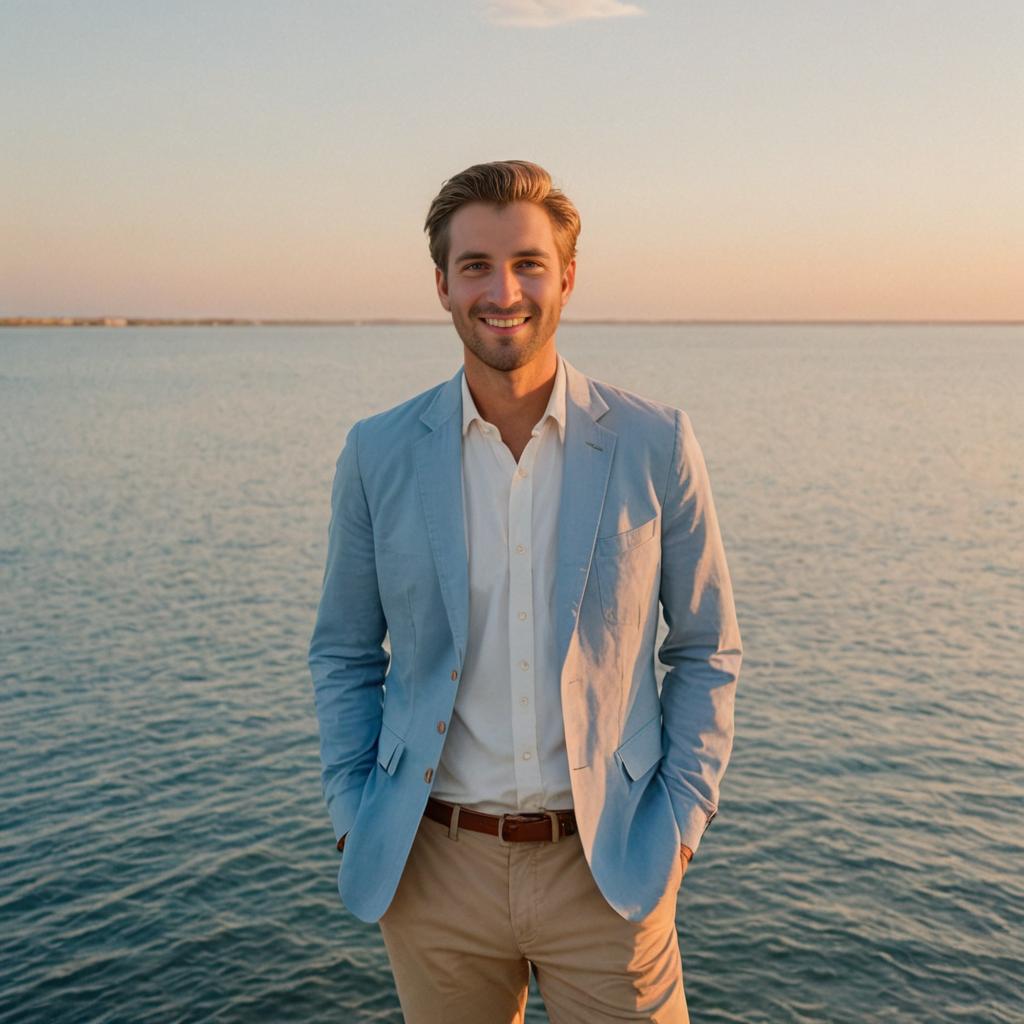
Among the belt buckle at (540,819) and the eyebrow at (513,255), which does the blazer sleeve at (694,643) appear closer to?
the belt buckle at (540,819)

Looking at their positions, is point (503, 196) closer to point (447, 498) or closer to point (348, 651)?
point (447, 498)

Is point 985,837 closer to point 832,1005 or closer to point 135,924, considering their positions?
point 832,1005

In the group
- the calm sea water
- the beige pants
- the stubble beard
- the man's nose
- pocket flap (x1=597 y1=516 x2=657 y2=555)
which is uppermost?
the man's nose

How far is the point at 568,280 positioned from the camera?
341 centimetres

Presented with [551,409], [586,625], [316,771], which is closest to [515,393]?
[551,409]

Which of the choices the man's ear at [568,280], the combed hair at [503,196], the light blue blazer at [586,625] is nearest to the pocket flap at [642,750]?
the light blue blazer at [586,625]

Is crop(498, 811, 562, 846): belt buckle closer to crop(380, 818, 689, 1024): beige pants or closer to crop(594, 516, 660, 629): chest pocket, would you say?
crop(380, 818, 689, 1024): beige pants

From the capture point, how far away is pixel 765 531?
25.5m

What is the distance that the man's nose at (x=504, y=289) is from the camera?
10.3 feet

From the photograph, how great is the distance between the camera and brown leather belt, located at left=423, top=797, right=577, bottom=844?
3.12 metres

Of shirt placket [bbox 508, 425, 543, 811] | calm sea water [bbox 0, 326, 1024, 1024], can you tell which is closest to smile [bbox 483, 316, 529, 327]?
shirt placket [bbox 508, 425, 543, 811]

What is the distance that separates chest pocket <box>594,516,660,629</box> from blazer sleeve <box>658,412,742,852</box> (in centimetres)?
7

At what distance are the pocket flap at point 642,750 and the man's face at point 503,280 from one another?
1.06m

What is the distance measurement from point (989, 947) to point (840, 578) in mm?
12147
